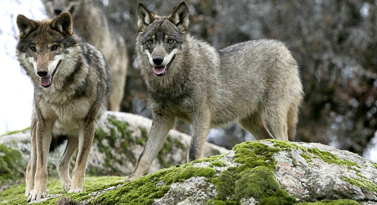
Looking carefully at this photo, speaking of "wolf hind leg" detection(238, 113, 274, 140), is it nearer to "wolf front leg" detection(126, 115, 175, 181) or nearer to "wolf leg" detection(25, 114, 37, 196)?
"wolf front leg" detection(126, 115, 175, 181)

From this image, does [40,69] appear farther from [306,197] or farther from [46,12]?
[46,12]

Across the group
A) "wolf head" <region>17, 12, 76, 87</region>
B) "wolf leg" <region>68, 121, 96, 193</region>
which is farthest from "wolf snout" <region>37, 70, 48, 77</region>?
"wolf leg" <region>68, 121, 96, 193</region>

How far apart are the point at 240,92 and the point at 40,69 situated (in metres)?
2.80

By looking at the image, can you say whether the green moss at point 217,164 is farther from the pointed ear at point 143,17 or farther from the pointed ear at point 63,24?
the pointed ear at point 63,24

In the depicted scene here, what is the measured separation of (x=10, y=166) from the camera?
29.0ft

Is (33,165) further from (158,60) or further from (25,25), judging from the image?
(158,60)

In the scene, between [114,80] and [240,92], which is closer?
[240,92]

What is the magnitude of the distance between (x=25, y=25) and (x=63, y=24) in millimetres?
423

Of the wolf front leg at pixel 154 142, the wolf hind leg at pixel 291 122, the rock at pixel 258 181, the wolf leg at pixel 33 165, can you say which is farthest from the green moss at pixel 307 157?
the wolf leg at pixel 33 165

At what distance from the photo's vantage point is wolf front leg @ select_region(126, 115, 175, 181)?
611 centimetres

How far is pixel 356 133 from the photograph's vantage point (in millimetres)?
16656

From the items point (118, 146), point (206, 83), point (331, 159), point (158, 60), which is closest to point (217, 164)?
point (331, 159)

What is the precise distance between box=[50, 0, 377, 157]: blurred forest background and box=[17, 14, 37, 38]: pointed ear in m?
10.1

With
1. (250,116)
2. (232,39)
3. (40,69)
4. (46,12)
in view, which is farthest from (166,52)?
(232,39)
